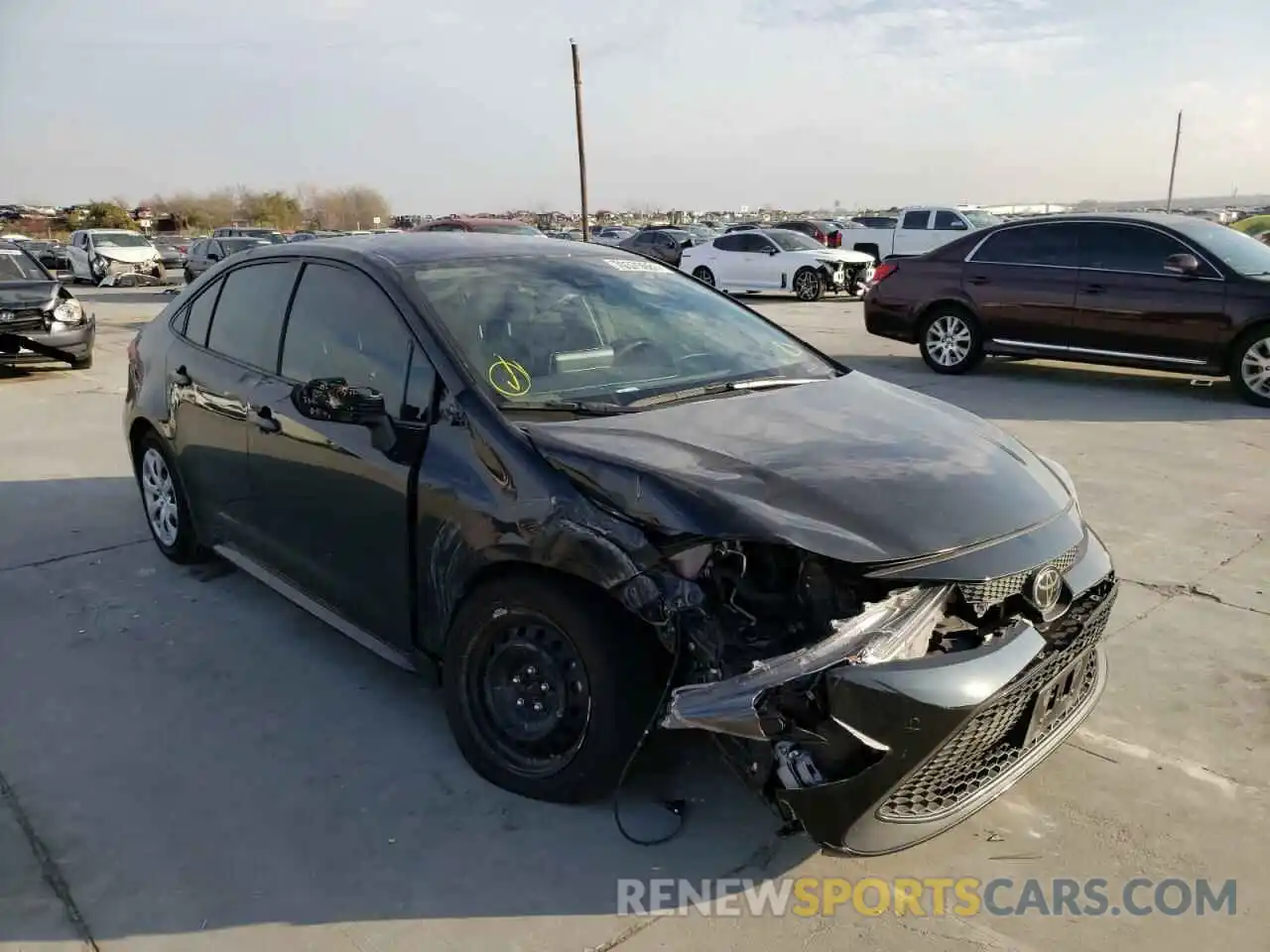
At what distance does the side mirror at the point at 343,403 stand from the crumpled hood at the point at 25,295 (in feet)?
30.8

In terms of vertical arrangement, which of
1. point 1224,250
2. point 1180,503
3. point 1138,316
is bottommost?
point 1180,503

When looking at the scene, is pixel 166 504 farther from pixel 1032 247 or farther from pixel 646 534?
pixel 1032 247

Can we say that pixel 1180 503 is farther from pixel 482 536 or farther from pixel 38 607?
pixel 38 607

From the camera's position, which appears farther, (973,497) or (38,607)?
(38,607)

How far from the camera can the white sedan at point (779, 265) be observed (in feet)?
65.3

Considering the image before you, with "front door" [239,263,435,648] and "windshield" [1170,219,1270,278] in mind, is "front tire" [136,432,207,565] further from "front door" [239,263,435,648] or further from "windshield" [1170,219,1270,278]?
"windshield" [1170,219,1270,278]

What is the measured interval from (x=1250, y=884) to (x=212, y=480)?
13.3ft

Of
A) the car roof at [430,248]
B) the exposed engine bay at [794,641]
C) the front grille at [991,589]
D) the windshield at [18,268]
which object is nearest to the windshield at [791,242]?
the windshield at [18,268]

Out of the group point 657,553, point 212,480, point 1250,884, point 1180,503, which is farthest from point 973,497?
point 1180,503

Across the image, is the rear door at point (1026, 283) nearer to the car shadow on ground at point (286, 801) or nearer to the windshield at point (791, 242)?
the car shadow on ground at point (286, 801)

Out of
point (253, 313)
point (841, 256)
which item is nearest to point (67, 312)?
point (253, 313)

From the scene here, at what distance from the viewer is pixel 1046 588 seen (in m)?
2.70

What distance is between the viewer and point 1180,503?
5.86m

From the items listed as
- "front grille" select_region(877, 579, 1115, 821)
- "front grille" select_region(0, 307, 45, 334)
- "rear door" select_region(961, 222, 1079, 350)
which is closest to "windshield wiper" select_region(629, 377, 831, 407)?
"front grille" select_region(877, 579, 1115, 821)
